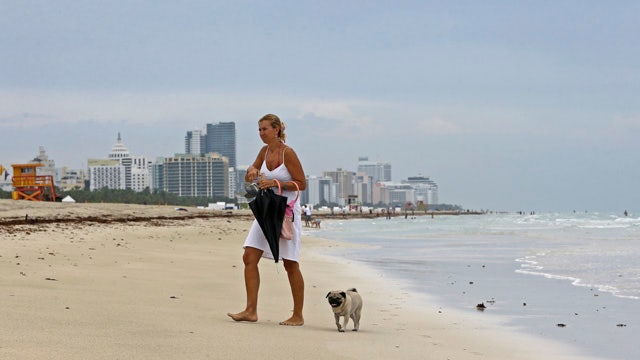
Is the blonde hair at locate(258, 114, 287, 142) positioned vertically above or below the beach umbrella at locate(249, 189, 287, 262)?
above

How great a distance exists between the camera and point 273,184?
610 cm

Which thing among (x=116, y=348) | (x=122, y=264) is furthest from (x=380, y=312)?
(x=122, y=264)

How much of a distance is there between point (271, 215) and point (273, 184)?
0.25 metres

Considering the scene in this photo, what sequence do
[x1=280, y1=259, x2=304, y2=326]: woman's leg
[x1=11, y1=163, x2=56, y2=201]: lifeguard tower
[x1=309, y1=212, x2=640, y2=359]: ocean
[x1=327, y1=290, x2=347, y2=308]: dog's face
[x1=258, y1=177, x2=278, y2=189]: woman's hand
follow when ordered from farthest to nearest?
[x1=11, y1=163, x2=56, y2=201]: lifeguard tower, [x1=309, y1=212, x2=640, y2=359]: ocean, [x1=280, y1=259, x2=304, y2=326]: woman's leg, [x1=258, y1=177, x2=278, y2=189]: woman's hand, [x1=327, y1=290, x2=347, y2=308]: dog's face

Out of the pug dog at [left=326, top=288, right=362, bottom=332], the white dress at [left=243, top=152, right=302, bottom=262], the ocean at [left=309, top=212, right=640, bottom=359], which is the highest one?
the white dress at [left=243, top=152, right=302, bottom=262]

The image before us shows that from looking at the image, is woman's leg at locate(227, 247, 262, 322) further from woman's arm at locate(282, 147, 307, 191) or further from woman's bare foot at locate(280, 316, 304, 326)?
woman's arm at locate(282, 147, 307, 191)

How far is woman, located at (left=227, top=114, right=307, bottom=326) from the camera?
6160 millimetres

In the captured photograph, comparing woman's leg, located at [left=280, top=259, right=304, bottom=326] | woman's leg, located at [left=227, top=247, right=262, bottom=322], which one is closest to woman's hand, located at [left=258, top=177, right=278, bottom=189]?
woman's leg, located at [left=227, top=247, right=262, bottom=322]

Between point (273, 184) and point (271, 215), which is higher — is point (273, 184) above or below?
above

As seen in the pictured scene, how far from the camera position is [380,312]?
25.5 ft

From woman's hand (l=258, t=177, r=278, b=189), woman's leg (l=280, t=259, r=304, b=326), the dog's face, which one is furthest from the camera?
woman's leg (l=280, t=259, r=304, b=326)

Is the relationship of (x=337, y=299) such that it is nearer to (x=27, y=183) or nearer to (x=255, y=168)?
(x=255, y=168)

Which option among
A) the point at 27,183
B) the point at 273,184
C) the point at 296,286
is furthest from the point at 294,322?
the point at 27,183

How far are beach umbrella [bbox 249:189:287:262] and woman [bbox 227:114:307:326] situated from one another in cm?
12
